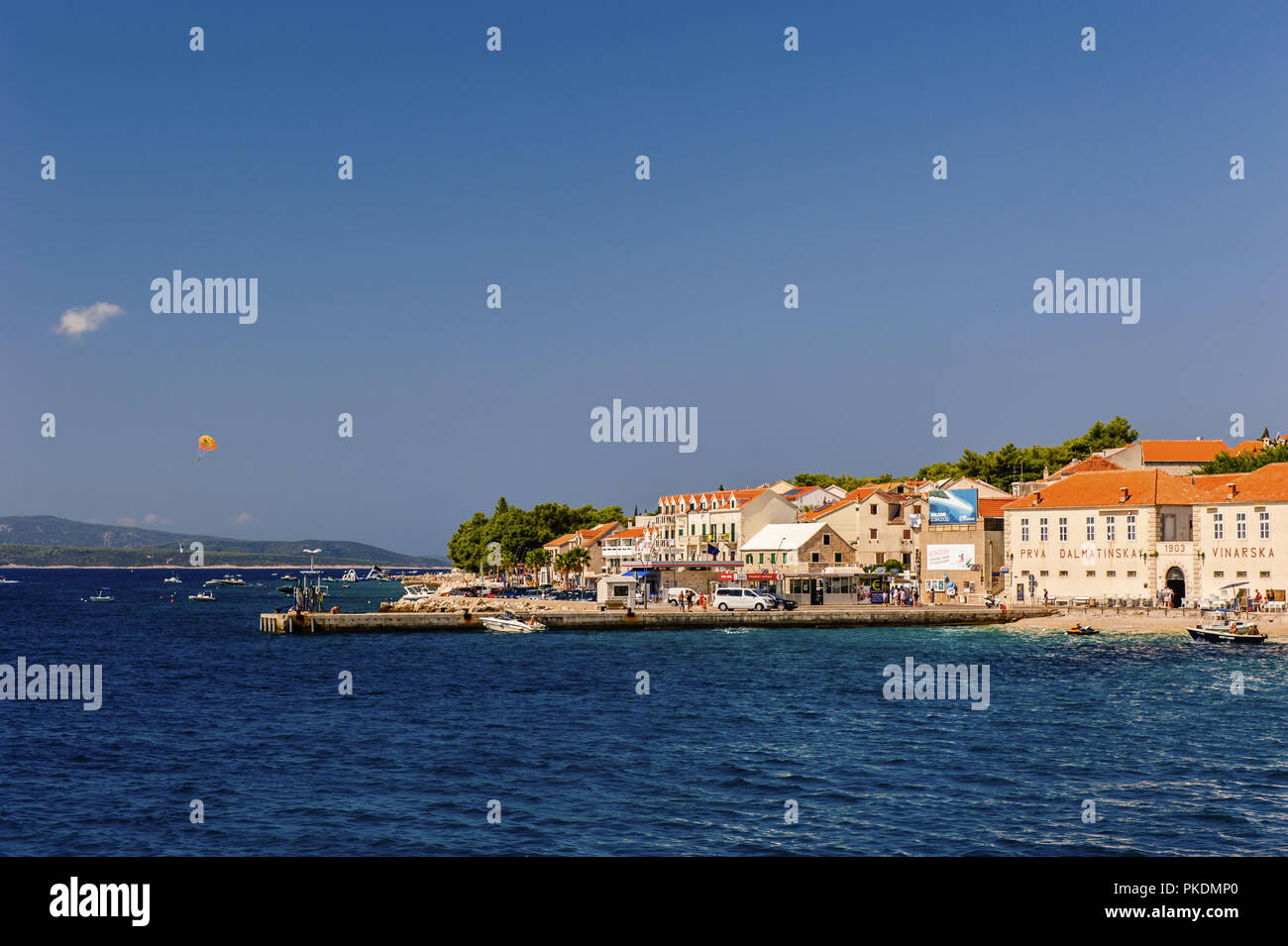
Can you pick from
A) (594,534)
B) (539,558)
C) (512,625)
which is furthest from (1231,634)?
(539,558)

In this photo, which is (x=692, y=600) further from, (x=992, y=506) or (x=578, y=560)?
(x=578, y=560)

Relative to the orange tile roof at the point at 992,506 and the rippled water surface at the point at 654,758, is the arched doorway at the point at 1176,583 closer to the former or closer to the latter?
the orange tile roof at the point at 992,506

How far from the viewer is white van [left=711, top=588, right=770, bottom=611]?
92.1 meters

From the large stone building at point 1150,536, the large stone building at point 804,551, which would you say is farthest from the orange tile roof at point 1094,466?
the large stone building at point 804,551

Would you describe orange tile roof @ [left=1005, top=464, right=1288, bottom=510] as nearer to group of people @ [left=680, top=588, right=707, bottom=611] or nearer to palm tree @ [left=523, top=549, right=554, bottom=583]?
group of people @ [left=680, top=588, right=707, bottom=611]

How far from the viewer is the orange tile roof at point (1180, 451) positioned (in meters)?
115

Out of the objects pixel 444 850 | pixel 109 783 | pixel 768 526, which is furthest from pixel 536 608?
pixel 444 850

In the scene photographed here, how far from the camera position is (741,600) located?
92375 mm

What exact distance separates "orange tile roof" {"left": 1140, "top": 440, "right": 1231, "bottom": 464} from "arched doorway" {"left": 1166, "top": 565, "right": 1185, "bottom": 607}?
113 feet

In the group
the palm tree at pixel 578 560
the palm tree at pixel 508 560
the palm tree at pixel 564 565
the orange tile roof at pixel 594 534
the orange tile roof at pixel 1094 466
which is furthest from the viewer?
the palm tree at pixel 508 560

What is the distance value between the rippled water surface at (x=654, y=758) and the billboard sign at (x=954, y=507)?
34.4m

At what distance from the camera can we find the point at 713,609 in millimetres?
92375

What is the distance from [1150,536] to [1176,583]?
4386 mm
